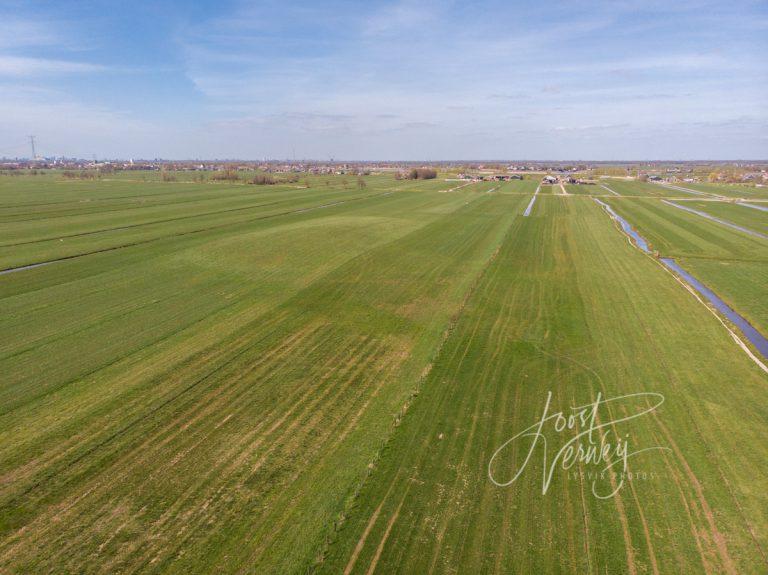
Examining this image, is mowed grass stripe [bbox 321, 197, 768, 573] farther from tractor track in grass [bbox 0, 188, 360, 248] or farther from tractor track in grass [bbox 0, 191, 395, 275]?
tractor track in grass [bbox 0, 188, 360, 248]

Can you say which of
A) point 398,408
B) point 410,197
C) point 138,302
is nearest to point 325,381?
point 398,408

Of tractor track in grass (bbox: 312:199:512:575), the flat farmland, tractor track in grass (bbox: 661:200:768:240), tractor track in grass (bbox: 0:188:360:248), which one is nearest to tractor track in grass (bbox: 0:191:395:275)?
tractor track in grass (bbox: 0:188:360:248)

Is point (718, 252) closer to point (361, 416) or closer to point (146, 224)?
point (361, 416)

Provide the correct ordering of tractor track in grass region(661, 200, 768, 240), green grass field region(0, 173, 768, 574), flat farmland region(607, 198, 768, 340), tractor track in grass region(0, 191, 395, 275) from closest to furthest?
green grass field region(0, 173, 768, 574), flat farmland region(607, 198, 768, 340), tractor track in grass region(0, 191, 395, 275), tractor track in grass region(661, 200, 768, 240)

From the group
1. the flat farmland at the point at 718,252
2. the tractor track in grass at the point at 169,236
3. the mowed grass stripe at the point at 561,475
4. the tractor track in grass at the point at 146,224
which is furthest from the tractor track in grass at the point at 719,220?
the tractor track in grass at the point at 146,224

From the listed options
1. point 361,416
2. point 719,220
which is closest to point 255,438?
point 361,416

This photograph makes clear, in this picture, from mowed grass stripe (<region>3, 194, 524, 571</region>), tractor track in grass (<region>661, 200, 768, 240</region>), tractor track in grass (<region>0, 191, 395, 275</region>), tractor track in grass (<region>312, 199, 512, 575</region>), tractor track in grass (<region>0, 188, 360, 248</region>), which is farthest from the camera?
tractor track in grass (<region>661, 200, 768, 240</region>)

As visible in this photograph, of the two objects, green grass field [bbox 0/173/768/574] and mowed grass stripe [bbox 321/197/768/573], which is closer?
mowed grass stripe [bbox 321/197/768/573]

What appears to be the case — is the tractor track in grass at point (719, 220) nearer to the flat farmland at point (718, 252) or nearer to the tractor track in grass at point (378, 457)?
the flat farmland at point (718, 252)

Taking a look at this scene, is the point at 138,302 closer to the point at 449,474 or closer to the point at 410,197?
the point at 449,474

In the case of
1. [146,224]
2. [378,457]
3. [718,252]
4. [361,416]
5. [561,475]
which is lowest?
[561,475]
